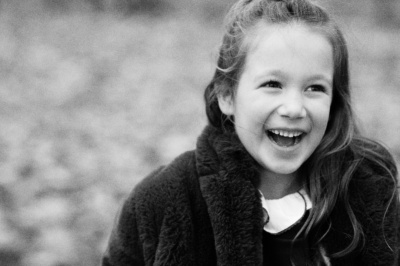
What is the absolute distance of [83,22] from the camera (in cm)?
669

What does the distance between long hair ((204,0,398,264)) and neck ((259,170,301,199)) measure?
0.07m

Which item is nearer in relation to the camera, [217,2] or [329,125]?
[329,125]

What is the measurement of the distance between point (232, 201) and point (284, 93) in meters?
0.38

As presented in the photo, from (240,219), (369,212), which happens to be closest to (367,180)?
(369,212)

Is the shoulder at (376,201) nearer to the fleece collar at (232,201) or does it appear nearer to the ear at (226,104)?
the fleece collar at (232,201)

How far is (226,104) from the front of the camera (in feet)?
6.98

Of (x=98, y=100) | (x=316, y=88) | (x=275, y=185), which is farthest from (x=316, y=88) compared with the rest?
(x=98, y=100)

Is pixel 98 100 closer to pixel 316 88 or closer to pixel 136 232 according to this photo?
pixel 136 232

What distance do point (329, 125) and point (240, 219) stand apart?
502 mm

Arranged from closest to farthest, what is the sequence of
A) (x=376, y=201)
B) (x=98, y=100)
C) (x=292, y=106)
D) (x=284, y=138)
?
(x=292, y=106), (x=284, y=138), (x=376, y=201), (x=98, y=100)

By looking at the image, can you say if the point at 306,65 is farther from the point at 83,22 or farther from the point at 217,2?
the point at 217,2

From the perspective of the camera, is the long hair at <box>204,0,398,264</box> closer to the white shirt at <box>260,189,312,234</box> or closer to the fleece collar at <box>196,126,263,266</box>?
the white shirt at <box>260,189,312,234</box>

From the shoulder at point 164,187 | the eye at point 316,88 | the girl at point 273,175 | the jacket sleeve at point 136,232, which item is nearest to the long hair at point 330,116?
the girl at point 273,175

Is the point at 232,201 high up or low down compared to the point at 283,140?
down
